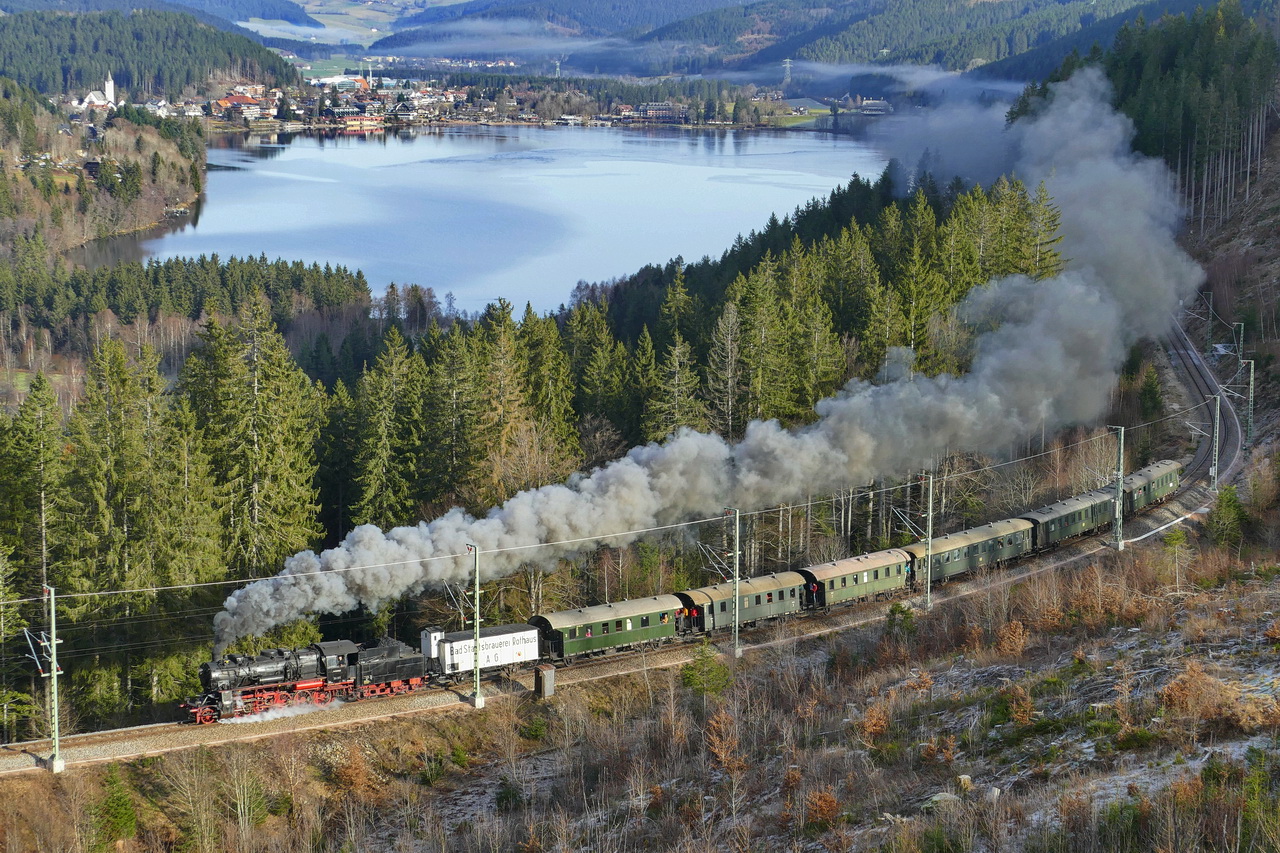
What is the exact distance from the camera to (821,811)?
2573 centimetres

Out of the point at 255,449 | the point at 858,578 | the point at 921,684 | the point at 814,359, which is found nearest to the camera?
the point at 921,684

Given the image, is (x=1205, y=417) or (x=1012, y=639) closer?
(x=1012, y=639)

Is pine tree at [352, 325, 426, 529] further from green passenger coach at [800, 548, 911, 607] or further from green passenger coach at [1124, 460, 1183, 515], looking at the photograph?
green passenger coach at [1124, 460, 1183, 515]

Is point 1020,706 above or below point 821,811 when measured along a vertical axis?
above

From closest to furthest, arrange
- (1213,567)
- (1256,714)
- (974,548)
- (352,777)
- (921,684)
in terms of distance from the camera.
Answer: (1256,714), (352,777), (921,684), (1213,567), (974,548)

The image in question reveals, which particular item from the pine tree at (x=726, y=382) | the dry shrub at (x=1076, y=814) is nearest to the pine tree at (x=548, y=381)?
the pine tree at (x=726, y=382)

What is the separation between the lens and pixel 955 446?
5206 cm

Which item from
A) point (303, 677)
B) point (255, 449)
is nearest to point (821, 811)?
point (303, 677)

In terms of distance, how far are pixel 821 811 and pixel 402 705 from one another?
1544 cm

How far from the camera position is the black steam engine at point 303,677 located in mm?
34125

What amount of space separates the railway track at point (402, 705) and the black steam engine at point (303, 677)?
45cm

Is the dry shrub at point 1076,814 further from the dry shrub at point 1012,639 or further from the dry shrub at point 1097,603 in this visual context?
the dry shrub at point 1097,603

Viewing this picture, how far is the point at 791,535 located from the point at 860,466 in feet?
16.0

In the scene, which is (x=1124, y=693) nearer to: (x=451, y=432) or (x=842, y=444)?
(x=842, y=444)
